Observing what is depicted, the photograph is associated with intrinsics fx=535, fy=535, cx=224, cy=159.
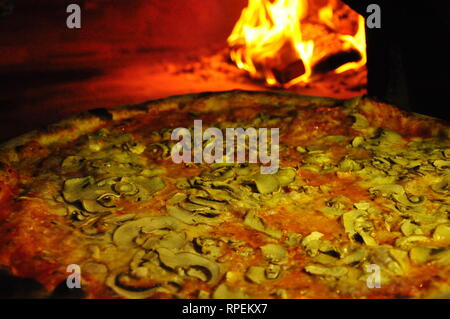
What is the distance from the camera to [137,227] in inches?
101

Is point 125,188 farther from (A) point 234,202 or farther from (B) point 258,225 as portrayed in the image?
(B) point 258,225

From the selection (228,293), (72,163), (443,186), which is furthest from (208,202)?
(443,186)

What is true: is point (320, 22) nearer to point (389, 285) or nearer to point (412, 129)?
point (412, 129)

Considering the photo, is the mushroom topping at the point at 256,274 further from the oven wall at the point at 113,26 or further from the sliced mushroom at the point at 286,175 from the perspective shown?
the oven wall at the point at 113,26

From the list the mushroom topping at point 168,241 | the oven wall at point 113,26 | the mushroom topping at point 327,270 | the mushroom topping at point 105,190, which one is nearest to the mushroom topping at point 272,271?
the mushroom topping at point 327,270

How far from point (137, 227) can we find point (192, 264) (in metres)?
0.42

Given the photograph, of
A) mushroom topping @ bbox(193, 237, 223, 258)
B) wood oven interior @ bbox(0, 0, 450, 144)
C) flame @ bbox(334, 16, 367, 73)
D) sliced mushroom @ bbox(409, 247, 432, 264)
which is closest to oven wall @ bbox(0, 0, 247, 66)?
wood oven interior @ bbox(0, 0, 450, 144)

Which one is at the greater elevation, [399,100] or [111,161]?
[399,100]

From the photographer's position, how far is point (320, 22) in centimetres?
675

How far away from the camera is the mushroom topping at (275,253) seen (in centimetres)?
234

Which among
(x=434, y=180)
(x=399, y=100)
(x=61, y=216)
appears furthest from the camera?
(x=399, y=100)

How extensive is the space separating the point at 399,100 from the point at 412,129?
2.72 feet
